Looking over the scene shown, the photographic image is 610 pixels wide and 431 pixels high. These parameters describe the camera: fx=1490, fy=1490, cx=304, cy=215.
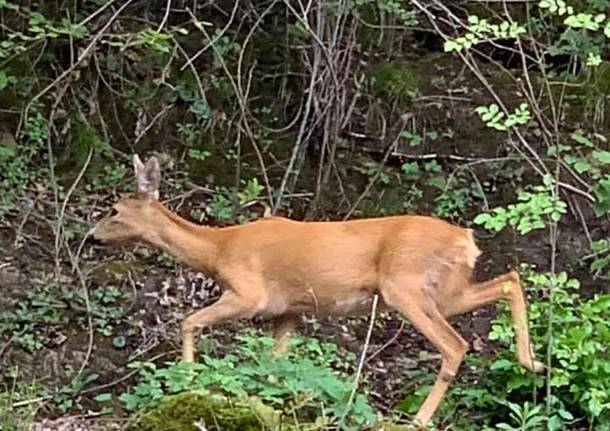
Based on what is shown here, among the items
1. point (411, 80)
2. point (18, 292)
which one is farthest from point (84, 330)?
point (411, 80)

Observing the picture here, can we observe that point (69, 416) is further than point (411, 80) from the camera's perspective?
No

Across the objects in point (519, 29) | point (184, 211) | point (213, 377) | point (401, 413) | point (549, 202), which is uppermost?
point (519, 29)

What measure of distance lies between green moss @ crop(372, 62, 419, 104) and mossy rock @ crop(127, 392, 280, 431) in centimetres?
644

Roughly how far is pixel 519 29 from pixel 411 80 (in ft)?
16.3

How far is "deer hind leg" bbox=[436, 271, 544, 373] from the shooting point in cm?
745

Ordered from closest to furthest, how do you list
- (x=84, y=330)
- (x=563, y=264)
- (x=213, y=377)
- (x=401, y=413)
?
(x=213, y=377), (x=401, y=413), (x=84, y=330), (x=563, y=264)

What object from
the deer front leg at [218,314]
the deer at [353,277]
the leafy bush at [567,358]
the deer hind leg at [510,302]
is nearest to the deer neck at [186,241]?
the deer at [353,277]

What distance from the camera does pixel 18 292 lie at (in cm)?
932

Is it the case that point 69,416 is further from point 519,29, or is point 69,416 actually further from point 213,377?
point 519,29

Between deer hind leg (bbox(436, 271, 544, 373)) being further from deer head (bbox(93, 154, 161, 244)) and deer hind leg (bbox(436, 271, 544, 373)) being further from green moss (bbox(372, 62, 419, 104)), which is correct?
green moss (bbox(372, 62, 419, 104))

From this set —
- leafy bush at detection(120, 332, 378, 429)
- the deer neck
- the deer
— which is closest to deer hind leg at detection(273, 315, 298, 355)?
the deer

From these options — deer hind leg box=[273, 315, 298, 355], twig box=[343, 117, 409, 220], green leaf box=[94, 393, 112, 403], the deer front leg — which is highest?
the deer front leg

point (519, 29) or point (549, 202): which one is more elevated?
point (519, 29)

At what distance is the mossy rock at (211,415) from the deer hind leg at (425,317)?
188 cm
